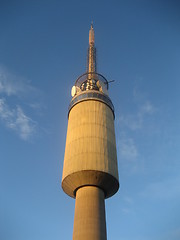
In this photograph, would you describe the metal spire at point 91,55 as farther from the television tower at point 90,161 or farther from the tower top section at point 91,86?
the television tower at point 90,161

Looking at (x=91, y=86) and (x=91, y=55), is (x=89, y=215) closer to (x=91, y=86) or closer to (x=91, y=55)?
(x=91, y=86)

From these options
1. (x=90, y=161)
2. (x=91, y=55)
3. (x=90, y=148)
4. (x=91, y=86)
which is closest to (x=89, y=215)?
(x=90, y=161)

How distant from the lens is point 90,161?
2681 centimetres

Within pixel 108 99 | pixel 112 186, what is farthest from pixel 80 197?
pixel 108 99

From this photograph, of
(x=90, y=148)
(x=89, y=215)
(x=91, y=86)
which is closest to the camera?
(x=89, y=215)

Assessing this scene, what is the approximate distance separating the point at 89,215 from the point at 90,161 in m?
5.57

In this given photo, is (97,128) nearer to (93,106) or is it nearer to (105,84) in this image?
(93,106)

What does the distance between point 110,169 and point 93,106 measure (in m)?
8.93

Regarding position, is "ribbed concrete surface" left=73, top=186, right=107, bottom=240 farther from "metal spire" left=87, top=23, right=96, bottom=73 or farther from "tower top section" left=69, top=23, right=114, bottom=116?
"metal spire" left=87, top=23, right=96, bottom=73

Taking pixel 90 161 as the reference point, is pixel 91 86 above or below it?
above

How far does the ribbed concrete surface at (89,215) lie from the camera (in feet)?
77.7

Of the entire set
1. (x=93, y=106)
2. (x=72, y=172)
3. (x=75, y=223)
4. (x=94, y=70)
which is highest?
(x=94, y=70)

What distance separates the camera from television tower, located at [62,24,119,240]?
80.8ft

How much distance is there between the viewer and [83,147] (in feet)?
92.5
